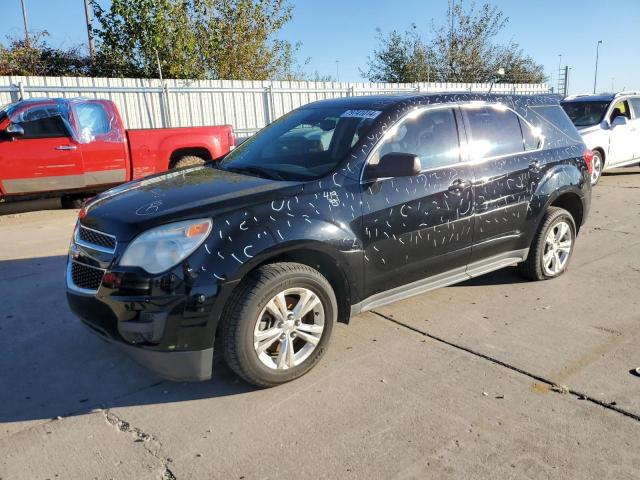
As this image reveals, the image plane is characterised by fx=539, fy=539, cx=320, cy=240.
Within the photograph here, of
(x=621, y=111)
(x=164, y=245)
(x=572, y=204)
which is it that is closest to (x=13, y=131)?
(x=164, y=245)

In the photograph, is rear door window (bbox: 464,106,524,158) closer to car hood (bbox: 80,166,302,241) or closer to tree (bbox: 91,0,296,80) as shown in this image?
car hood (bbox: 80,166,302,241)

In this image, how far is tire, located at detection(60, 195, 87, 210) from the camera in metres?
9.43

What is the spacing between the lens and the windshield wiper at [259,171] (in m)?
3.70

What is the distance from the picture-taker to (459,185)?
13.6 feet

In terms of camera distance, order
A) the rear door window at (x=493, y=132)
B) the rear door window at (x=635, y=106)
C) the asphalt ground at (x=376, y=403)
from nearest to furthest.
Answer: the asphalt ground at (x=376, y=403)
the rear door window at (x=493, y=132)
the rear door window at (x=635, y=106)

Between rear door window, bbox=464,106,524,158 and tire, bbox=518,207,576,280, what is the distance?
0.79 meters

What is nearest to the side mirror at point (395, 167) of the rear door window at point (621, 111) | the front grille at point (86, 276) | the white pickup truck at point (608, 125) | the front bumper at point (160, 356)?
the front bumper at point (160, 356)

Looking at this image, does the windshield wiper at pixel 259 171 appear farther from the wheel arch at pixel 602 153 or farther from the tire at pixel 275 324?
the wheel arch at pixel 602 153

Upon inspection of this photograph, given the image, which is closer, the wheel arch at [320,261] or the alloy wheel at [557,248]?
the wheel arch at [320,261]

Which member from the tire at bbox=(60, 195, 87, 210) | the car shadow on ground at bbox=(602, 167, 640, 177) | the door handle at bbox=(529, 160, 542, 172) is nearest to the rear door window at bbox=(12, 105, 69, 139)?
the tire at bbox=(60, 195, 87, 210)

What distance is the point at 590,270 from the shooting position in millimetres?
5594

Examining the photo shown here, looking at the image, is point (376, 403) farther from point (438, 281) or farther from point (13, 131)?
point (13, 131)

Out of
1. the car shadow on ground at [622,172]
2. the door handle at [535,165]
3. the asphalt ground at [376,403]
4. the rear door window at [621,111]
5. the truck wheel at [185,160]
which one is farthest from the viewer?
the car shadow on ground at [622,172]

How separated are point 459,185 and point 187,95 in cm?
1221
